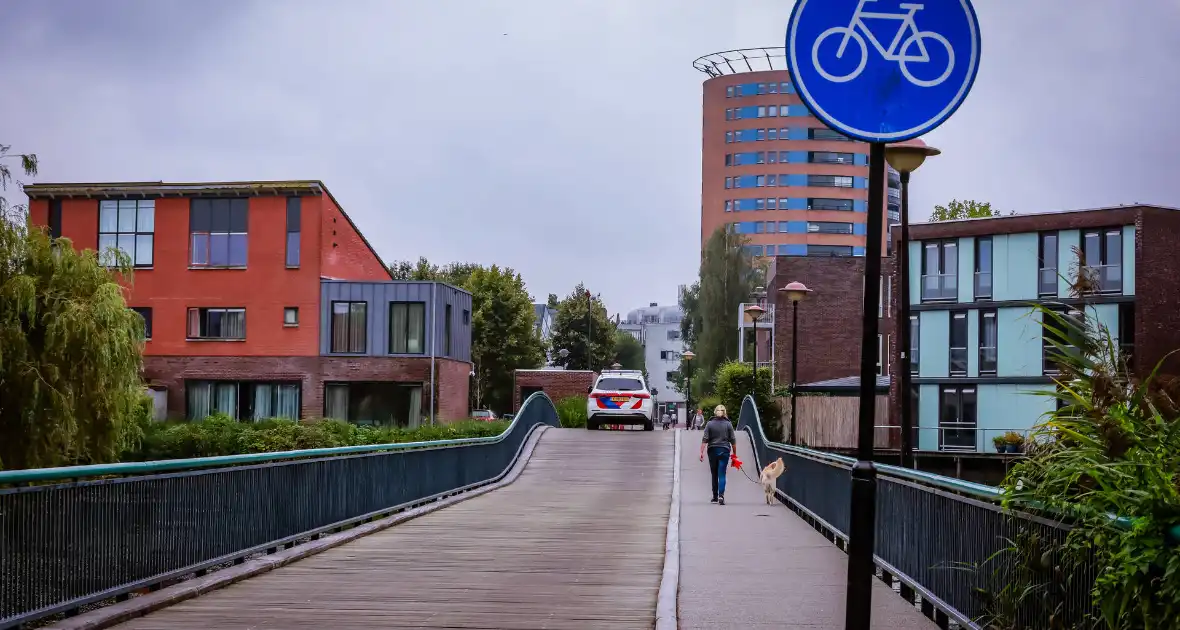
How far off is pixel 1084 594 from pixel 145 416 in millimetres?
27863

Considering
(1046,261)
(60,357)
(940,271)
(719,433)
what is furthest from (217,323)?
(1046,261)

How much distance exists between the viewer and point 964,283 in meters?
52.1

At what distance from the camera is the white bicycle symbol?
5.47 m

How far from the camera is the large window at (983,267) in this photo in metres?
51.5

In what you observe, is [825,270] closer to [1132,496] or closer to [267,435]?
[267,435]

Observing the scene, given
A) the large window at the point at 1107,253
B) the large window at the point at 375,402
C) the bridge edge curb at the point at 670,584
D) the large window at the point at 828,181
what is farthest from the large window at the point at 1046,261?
the large window at the point at 828,181

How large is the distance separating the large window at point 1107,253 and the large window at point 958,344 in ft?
19.6

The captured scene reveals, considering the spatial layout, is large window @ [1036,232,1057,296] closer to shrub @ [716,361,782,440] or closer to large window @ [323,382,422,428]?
shrub @ [716,361,782,440]

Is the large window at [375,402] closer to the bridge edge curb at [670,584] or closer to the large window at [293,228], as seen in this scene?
the large window at [293,228]

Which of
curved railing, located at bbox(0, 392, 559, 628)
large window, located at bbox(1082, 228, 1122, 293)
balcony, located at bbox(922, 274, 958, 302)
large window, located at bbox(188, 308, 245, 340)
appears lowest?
curved railing, located at bbox(0, 392, 559, 628)

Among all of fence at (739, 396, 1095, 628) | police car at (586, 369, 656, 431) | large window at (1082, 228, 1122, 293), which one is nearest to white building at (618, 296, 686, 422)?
large window at (1082, 228, 1122, 293)

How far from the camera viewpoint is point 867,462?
5.48 metres

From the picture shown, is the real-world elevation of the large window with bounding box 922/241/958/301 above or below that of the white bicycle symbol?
above

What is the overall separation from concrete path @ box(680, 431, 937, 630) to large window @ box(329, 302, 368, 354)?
103 feet
